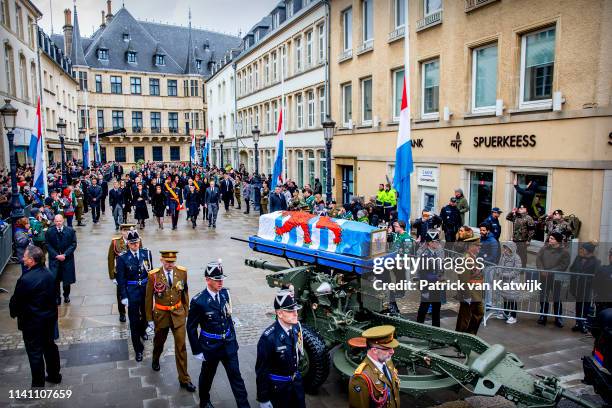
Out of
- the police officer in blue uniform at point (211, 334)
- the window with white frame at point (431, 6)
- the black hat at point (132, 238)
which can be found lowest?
the police officer in blue uniform at point (211, 334)

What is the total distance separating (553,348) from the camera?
24.8 ft

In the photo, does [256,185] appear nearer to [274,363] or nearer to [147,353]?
[147,353]

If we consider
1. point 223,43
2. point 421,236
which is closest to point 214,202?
point 421,236

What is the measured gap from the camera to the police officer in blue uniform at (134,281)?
708 centimetres

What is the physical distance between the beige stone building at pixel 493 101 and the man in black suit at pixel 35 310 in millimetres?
11282

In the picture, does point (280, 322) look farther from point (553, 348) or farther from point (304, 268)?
point (553, 348)

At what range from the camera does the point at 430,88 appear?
17.0 m

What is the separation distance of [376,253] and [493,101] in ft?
31.6

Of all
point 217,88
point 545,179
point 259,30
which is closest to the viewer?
point 545,179

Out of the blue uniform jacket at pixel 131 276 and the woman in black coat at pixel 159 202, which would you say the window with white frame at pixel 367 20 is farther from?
the blue uniform jacket at pixel 131 276

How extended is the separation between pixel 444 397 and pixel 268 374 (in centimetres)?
268

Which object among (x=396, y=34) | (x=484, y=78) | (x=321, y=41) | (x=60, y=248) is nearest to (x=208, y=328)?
(x=60, y=248)

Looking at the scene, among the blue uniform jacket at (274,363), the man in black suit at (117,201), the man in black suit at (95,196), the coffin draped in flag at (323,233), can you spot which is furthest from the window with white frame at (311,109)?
the blue uniform jacket at (274,363)

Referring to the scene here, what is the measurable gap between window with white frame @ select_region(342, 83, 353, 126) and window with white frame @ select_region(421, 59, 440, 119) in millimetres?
5928
